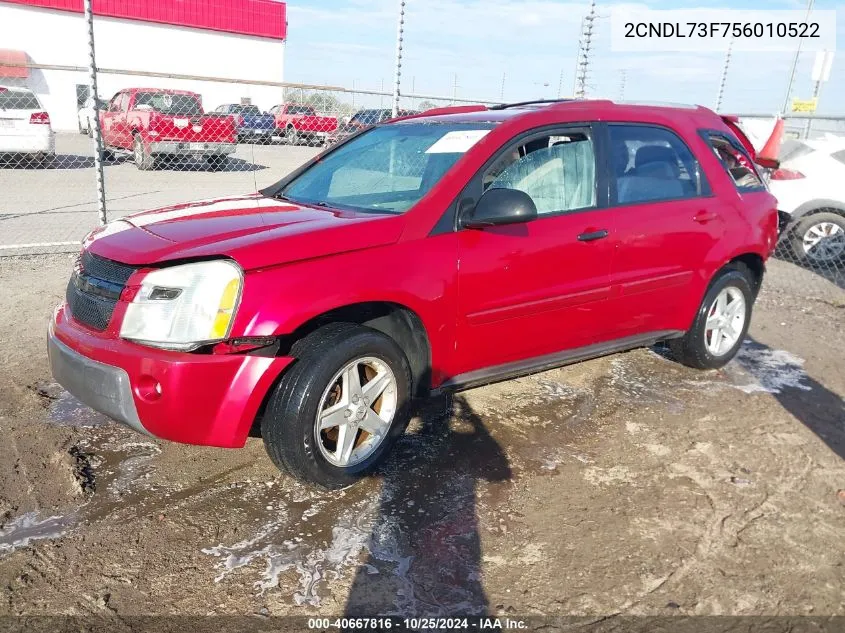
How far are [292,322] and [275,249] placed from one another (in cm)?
32

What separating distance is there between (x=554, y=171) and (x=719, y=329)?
1987mm

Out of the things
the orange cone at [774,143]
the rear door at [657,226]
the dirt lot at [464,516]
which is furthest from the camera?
the orange cone at [774,143]

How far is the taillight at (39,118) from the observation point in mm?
13867

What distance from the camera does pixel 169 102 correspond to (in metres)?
15.0

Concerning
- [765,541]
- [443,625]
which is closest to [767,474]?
[765,541]

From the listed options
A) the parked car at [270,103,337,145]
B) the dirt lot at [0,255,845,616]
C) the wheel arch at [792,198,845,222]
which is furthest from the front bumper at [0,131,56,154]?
the wheel arch at [792,198,845,222]

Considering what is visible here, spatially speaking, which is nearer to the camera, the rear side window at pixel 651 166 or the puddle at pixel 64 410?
the puddle at pixel 64 410

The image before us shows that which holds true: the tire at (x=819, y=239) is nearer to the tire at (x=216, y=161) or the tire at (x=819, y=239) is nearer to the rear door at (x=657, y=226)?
the rear door at (x=657, y=226)

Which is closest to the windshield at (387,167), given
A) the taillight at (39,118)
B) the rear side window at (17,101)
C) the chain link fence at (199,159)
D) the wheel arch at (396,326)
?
the wheel arch at (396,326)

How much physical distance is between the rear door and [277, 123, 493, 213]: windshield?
3.33 ft

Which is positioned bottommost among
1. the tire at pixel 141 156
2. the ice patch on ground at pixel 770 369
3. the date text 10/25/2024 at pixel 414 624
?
the date text 10/25/2024 at pixel 414 624

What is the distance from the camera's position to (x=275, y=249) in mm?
2938

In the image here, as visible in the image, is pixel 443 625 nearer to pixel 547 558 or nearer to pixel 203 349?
pixel 547 558

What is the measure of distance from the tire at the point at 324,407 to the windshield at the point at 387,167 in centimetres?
74
